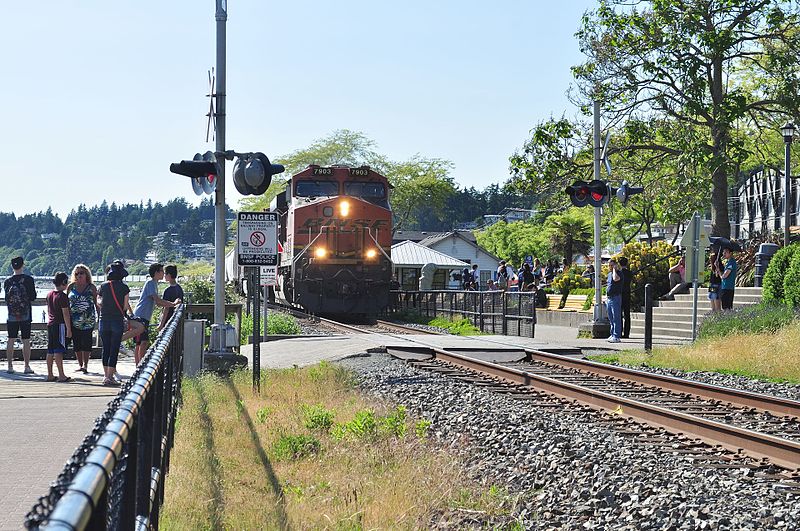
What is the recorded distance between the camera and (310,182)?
100 feet

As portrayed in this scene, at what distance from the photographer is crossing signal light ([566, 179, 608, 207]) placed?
Answer: 22812mm

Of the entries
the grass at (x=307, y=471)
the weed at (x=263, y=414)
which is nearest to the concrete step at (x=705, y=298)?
the grass at (x=307, y=471)

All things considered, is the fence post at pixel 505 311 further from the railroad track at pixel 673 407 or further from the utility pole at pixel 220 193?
the utility pole at pixel 220 193

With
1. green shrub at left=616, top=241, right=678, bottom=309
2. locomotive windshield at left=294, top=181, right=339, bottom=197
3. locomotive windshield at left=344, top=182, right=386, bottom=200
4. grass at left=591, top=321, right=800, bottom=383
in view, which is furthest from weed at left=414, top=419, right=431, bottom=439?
locomotive windshield at left=344, top=182, right=386, bottom=200

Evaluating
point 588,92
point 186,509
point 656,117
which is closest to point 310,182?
point 588,92

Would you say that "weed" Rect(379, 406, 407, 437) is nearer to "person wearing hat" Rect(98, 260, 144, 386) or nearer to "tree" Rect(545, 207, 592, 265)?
"person wearing hat" Rect(98, 260, 144, 386)

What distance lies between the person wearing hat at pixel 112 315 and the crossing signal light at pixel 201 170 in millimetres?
1542

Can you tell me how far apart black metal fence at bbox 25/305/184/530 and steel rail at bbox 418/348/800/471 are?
478 centimetres

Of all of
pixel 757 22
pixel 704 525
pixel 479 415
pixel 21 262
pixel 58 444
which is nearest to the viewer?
pixel 704 525

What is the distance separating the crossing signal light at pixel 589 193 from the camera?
74.8ft

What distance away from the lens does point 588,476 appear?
7.48 m

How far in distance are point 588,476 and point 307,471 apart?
216 cm

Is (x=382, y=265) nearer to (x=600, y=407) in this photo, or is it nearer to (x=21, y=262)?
(x=21, y=262)

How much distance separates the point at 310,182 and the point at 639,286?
32.7 feet
